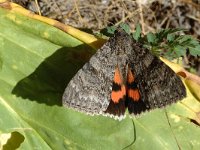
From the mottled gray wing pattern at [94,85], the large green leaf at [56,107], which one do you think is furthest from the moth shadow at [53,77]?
the mottled gray wing pattern at [94,85]

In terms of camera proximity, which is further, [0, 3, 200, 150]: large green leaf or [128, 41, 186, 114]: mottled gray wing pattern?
[0, 3, 200, 150]: large green leaf

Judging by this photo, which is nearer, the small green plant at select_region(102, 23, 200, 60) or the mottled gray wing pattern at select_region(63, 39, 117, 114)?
the mottled gray wing pattern at select_region(63, 39, 117, 114)

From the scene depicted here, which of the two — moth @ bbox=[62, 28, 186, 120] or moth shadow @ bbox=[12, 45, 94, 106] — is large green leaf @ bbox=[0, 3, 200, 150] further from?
moth @ bbox=[62, 28, 186, 120]

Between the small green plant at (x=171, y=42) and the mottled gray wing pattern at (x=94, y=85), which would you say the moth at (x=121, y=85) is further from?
the small green plant at (x=171, y=42)

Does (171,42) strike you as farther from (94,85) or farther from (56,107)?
(56,107)

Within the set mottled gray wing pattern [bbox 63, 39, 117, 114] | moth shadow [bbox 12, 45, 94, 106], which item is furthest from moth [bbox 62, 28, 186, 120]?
moth shadow [bbox 12, 45, 94, 106]

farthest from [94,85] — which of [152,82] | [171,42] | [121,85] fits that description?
[171,42]

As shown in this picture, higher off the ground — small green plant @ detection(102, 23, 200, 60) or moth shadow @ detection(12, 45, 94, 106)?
small green plant @ detection(102, 23, 200, 60)

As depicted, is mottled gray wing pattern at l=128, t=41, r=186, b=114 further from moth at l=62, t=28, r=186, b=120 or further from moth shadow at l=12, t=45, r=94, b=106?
moth shadow at l=12, t=45, r=94, b=106
